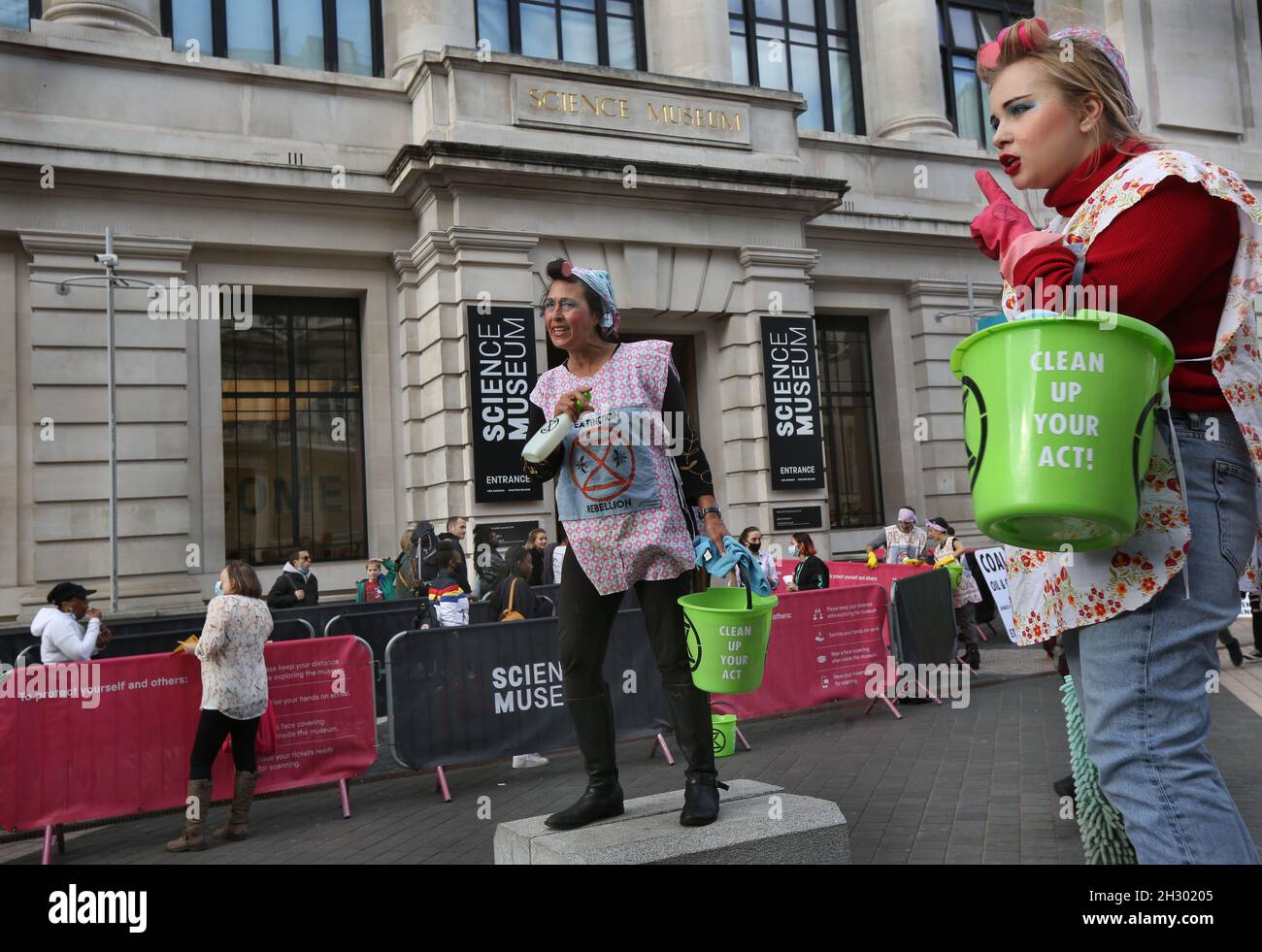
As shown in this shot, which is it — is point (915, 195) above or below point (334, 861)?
above

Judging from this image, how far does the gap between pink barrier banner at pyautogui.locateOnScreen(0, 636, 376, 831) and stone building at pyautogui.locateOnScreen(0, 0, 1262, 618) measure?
269 inches

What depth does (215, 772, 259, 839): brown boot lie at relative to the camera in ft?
20.5

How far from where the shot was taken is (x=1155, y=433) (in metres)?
2.13

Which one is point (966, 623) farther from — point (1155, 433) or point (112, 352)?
point (112, 352)

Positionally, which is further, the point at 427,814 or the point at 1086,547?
the point at 427,814

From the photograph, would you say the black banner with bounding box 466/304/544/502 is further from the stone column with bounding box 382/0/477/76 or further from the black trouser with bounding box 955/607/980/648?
the black trouser with bounding box 955/607/980/648

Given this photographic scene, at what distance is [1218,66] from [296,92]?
19.2 meters

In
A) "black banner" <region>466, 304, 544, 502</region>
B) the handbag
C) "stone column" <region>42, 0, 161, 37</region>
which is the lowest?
the handbag

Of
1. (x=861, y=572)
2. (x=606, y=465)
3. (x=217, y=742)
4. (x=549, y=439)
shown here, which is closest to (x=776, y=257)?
(x=861, y=572)

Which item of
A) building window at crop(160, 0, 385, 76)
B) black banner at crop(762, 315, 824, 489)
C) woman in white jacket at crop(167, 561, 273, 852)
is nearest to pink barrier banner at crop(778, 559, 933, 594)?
black banner at crop(762, 315, 824, 489)

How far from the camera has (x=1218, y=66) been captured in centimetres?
2144

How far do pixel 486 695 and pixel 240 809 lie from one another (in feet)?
6.46
